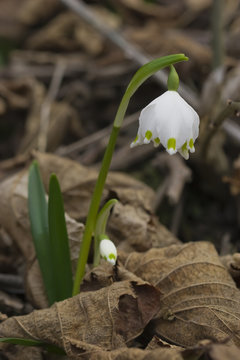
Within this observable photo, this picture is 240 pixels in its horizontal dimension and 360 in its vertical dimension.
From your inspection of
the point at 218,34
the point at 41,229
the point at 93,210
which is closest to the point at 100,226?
the point at 93,210

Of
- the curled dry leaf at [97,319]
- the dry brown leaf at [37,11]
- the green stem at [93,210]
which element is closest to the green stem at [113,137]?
the green stem at [93,210]

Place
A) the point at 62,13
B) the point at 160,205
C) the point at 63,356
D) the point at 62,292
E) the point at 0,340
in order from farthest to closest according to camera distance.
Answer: the point at 62,13 → the point at 160,205 → the point at 62,292 → the point at 63,356 → the point at 0,340

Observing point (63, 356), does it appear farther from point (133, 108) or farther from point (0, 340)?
point (133, 108)

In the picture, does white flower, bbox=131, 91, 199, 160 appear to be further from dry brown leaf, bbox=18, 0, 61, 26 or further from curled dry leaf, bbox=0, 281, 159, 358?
dry brown leaf, bbox=18, 0, 61, 26

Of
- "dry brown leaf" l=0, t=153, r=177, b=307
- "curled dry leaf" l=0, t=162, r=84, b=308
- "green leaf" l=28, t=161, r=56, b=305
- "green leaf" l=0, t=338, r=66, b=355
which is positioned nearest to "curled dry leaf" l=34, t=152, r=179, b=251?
"dry brown leaf" l=0, t=153, r=177, b=307

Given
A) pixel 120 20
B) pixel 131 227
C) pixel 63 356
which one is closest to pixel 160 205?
pixel 131 227

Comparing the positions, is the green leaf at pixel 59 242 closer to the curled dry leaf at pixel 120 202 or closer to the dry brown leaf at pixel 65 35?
the curled dry leaf at pixel 120 202

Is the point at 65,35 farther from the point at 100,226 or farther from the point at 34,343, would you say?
the point at 34,343

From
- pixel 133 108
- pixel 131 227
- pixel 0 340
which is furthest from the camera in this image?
pixel 133 108
